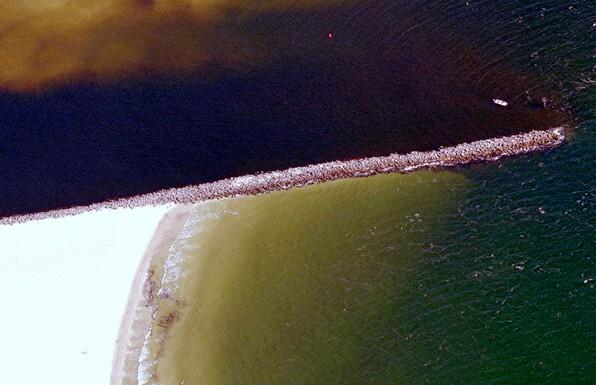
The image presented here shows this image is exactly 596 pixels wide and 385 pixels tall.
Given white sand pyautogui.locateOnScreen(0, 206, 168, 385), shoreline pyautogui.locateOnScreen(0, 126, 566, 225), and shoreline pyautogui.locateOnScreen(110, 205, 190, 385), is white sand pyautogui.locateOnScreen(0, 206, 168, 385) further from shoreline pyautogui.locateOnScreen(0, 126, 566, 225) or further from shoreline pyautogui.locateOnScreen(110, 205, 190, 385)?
shoreline pyautogui.locateOnScreen(0, 126, 566, 225)

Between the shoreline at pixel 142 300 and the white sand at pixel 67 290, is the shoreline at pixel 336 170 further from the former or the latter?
the shoreline at pixel 142 300

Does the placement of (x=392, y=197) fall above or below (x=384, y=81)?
below

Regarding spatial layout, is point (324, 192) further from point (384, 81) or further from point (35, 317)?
point (35, 317)

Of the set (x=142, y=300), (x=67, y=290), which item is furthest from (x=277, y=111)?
(x=67, y=290)

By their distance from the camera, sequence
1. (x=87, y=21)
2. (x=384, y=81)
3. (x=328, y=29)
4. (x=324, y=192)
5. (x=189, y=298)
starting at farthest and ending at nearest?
(x=87, y=21) < (x=328, y=29) < (x=384, y=81) < (x=324, y=192) < (x=189, y=298)

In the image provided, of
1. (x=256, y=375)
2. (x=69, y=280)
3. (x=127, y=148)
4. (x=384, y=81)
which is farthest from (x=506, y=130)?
(x=69, y=280)

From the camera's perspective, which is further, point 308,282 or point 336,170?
point 336,170

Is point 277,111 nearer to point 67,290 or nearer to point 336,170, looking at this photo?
point 336,170
